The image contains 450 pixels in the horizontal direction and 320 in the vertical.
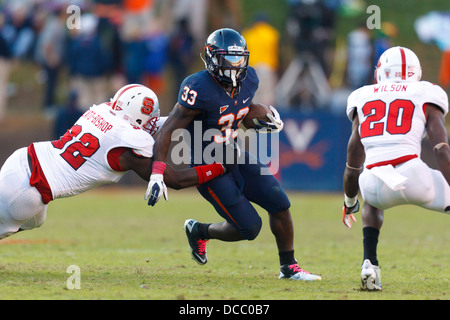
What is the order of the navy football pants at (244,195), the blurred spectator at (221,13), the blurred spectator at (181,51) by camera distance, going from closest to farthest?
the navy football pants at (244,195) < the blurred spectator at (181,51) < the blurred spectator at (221,13)

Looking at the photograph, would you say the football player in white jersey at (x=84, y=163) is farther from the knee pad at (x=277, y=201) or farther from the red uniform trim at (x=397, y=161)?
the red uniform trim at (x=397, y=161)

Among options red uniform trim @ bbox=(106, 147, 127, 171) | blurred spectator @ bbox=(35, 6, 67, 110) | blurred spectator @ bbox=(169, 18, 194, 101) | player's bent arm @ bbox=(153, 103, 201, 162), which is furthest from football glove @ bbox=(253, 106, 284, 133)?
blurred spectator @ bbox=(35, 6, 67, 110)

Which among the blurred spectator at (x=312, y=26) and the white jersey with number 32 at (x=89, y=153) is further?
the blurred spectator at (x=312, y=26)

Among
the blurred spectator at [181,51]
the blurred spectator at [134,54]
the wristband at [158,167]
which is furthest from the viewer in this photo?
the blurred spectator at [181,51]

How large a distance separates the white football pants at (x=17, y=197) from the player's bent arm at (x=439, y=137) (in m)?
2.91

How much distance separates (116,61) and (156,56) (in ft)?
2.61

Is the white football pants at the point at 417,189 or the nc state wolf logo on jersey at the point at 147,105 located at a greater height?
the nc state wolf logo on jersey at the point at 147,105

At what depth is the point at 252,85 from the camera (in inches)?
258

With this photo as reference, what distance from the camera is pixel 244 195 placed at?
21.3 feet

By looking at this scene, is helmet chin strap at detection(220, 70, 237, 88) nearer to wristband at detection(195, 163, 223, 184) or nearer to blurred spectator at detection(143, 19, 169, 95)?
wristband at detection(195, 163, 223, 184)

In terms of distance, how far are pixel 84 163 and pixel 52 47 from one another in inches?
418

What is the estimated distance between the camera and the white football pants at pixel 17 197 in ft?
19.4

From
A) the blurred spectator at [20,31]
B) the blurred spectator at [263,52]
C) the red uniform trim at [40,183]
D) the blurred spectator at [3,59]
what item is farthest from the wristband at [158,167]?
the blurred spectator at [20,31]

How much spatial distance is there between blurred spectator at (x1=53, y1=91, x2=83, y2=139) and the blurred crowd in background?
0.07ft
